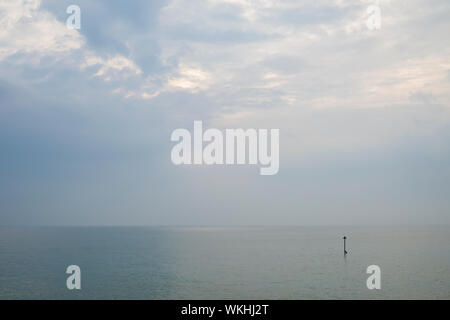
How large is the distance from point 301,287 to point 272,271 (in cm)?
1716

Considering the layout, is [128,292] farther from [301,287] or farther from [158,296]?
[301,287]

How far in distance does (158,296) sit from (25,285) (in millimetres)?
23488

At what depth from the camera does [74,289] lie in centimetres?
5038

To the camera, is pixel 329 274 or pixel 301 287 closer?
pixel 301 287
